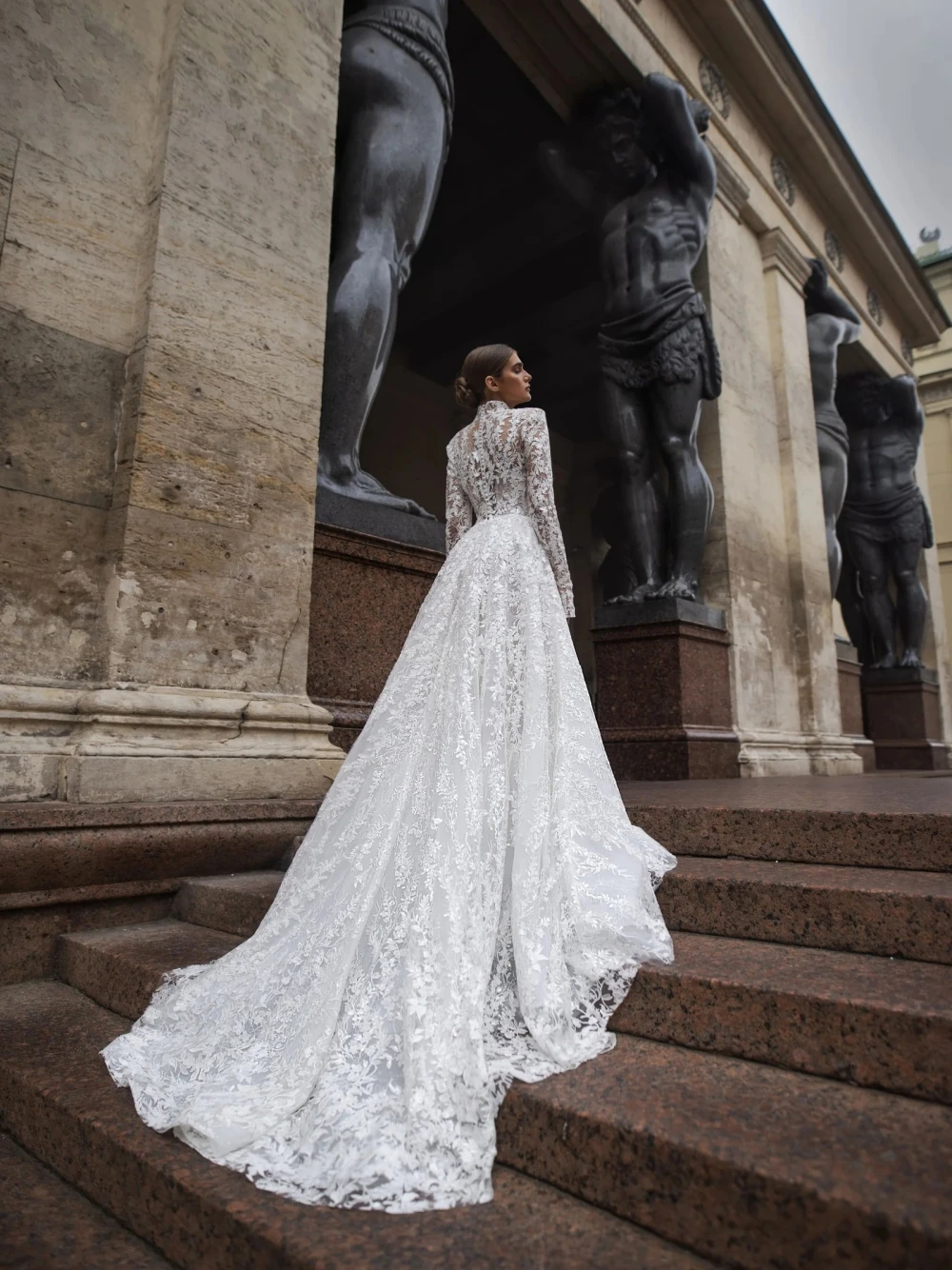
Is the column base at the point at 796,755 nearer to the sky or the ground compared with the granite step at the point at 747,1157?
nearer to the sky

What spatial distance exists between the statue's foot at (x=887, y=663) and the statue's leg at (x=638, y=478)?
5.02 m

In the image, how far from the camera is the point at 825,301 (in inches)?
352

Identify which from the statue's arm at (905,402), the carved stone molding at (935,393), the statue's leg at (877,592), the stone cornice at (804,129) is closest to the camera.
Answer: the stone cornice at (804,129)

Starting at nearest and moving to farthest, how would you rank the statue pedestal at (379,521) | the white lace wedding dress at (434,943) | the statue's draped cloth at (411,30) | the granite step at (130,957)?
the white lace wedding dress at (434,943) < the granite step at (130,957) < the statue pedestal at (379,521) < the statue's draped cloth at (411,30)

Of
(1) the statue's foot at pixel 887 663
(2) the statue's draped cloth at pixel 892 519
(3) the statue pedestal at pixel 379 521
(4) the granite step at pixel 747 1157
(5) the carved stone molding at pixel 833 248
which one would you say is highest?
(5) the carved stone molding at pixel 833 248

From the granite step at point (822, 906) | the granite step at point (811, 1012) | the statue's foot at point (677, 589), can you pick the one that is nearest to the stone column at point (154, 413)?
the granite step at point (822, 906)

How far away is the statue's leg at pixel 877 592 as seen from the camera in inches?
396

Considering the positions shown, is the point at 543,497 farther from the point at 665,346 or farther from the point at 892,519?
the point at 892,519

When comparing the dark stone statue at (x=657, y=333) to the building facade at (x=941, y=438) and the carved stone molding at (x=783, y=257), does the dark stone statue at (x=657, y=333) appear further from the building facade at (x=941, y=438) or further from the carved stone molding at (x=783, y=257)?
the building facade at (x=941, y=438)

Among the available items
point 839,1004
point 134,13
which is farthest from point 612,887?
point 134,13

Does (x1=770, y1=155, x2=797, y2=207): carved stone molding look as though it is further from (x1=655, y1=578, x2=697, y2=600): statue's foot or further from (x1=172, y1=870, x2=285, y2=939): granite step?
(x1=172, y1=870, x2=285, y2=939): granite step

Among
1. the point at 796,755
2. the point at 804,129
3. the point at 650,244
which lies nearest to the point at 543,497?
the point at 650,244

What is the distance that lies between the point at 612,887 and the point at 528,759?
15.4 inches

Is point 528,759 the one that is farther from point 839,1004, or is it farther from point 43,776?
point 43,776
